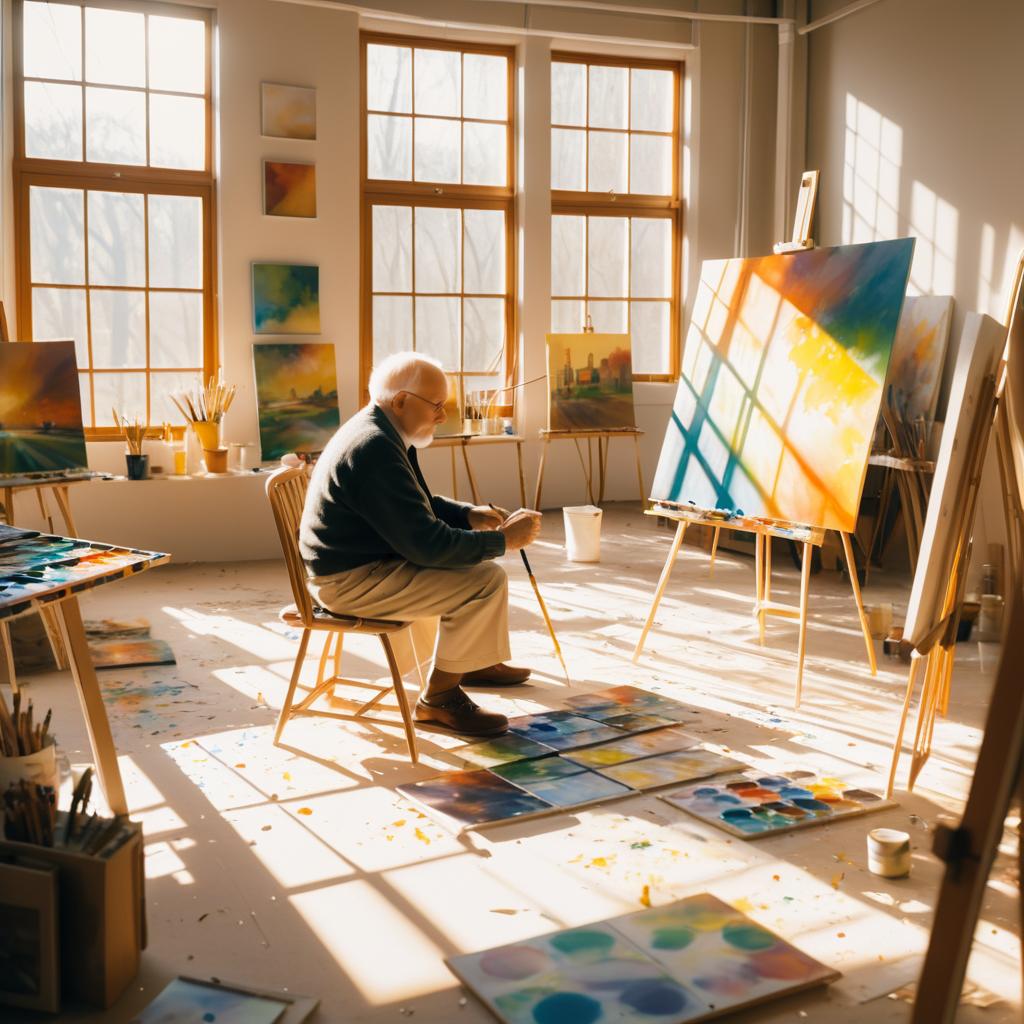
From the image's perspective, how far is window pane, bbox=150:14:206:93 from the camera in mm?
6645

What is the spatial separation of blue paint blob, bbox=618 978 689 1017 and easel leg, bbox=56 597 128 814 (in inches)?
46.9

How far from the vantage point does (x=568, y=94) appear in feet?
26.2

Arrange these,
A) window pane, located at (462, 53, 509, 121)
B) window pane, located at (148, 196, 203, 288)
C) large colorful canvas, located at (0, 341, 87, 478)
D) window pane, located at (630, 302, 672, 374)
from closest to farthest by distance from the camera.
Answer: large colorful canvas, located at (0, 341, 87, 478) → window pane, located at (148, 196, 203, 288) → window pane, located at (462, 53, 509, 121) → window pane, located at (630, 302, 672, 374)

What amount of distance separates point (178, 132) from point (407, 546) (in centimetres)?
446

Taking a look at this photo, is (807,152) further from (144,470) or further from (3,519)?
(3,519)

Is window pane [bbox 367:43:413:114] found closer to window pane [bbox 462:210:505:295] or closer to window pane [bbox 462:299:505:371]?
window pane [bbox 462:210:505:295]

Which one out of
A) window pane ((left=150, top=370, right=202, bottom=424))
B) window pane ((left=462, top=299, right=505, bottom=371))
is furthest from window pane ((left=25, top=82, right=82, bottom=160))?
window pane ((left=462, top=299, right=505, bottom=371))

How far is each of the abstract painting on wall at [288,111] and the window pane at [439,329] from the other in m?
1.36

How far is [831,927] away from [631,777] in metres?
0.90

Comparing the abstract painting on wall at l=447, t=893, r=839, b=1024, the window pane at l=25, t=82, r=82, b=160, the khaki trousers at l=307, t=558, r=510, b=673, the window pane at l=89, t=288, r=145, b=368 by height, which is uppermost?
the window pane at l=25, t=82, r=82, b=160

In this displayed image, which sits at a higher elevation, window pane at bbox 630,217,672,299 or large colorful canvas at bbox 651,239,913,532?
window pane at bbox 630,217,672,299

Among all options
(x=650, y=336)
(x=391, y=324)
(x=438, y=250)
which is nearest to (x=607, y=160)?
(x=650, y=336)

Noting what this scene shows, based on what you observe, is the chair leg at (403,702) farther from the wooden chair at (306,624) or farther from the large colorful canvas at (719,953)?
the large colorful canvas at (719,953)

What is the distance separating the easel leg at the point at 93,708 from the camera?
2.60 meters
